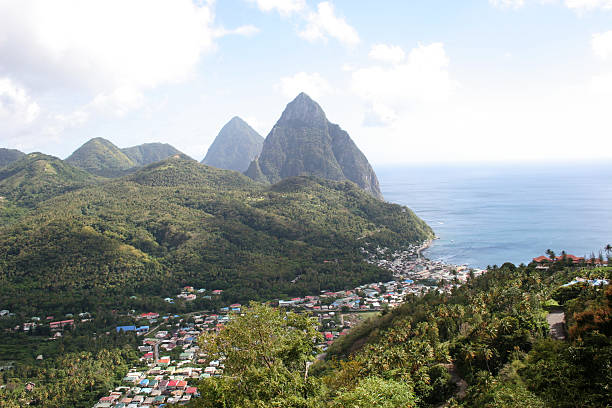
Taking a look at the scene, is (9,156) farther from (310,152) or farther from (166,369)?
(166,369)

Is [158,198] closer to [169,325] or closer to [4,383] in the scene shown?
[169,325]

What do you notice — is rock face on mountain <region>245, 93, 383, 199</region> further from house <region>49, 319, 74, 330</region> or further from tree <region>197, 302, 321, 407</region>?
tree <region>197, 302, 321, 407</region>

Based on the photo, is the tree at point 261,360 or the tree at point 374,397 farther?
the tree at point 261,360

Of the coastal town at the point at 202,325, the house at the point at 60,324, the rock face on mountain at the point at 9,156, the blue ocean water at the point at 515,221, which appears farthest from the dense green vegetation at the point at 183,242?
the rock face on mountain at the point at 9,156

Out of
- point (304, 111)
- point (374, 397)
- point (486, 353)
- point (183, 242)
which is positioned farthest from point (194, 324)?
point (304, 111)

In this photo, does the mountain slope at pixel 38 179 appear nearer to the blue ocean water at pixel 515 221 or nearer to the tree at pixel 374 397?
the blue ocean water at pixel 515 221
